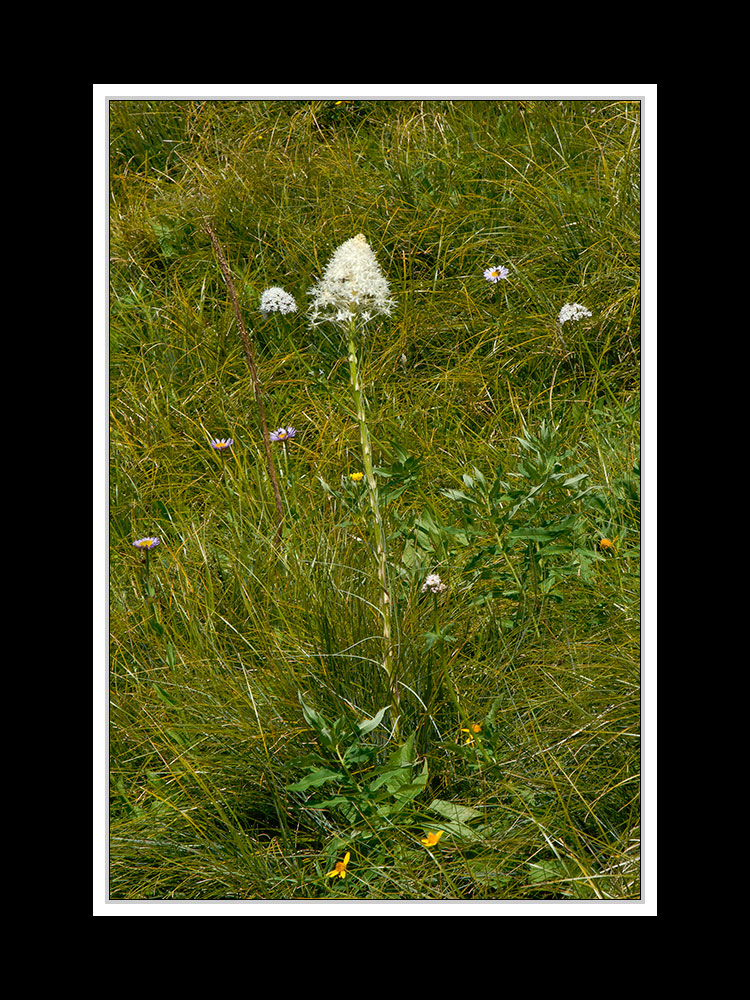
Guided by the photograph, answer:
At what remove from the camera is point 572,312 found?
10.8 ft

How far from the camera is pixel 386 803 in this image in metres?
1.99

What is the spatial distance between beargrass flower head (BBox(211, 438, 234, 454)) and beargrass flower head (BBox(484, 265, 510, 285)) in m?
1.24

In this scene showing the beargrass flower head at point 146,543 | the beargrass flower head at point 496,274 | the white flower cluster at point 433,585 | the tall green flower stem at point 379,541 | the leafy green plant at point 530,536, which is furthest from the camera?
the beargrass flower head at point 496,274

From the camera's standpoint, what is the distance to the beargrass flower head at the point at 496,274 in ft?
11.8

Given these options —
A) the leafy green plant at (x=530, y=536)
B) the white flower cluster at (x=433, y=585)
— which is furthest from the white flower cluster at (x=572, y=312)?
the white flower cluster at (x=433, y=585)

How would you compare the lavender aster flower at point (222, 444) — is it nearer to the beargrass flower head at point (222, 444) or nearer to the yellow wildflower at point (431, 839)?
the beargrass flower head at point (222, 444)

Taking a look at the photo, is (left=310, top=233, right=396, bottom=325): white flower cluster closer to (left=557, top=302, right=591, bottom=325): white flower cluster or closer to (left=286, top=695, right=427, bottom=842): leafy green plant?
(left=286, top=695, right=427, bottom=842): leafy green plant

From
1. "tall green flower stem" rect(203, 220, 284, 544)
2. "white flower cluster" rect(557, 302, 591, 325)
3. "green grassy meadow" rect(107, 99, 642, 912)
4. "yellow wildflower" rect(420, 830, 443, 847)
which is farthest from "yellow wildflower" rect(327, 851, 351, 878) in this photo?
"white flower cluster" rect(557, 302, 591, 325)

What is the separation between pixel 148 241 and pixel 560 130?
1870mm

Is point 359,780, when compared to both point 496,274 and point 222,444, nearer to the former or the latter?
point 222,444

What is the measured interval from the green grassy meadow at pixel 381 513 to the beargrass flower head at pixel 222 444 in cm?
3

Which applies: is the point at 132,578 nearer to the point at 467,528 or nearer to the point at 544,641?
the point at 467,528

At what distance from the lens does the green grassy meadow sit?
1.98 m

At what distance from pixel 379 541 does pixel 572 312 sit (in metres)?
1.69
